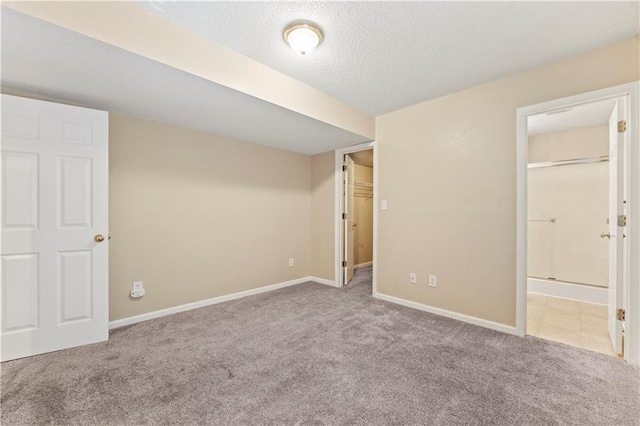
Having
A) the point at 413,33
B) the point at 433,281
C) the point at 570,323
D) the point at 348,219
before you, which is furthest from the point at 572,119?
the point at 348,219

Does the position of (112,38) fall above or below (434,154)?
above

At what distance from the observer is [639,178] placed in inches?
74.7

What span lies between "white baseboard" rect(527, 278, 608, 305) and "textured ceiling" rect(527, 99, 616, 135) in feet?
6.81

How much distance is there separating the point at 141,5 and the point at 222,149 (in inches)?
72.4

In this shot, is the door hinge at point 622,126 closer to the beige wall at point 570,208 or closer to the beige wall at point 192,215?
the beige wall at point 570,208

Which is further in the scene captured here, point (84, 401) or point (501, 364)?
point (501, 364)

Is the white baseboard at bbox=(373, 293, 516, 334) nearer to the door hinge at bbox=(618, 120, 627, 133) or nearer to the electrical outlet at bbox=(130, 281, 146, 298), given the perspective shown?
the door hinge at bbox=(618, 120, 627, 133)

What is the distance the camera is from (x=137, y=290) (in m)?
2.69

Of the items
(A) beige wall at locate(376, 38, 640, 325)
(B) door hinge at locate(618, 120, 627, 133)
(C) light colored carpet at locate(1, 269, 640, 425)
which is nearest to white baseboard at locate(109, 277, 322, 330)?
(C) light colored carpet at locate(1, 269, 640, 425)

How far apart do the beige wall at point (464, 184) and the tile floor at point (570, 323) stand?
459mm

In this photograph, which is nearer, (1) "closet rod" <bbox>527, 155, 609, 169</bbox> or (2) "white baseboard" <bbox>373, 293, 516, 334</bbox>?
(2) "white baseboard" <bbox>373, 293, 516, 334</bbox>

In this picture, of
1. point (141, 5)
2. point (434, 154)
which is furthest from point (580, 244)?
point (141, 5)

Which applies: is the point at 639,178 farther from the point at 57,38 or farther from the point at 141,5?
the point at 57,38

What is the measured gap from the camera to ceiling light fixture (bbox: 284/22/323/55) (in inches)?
68.7
